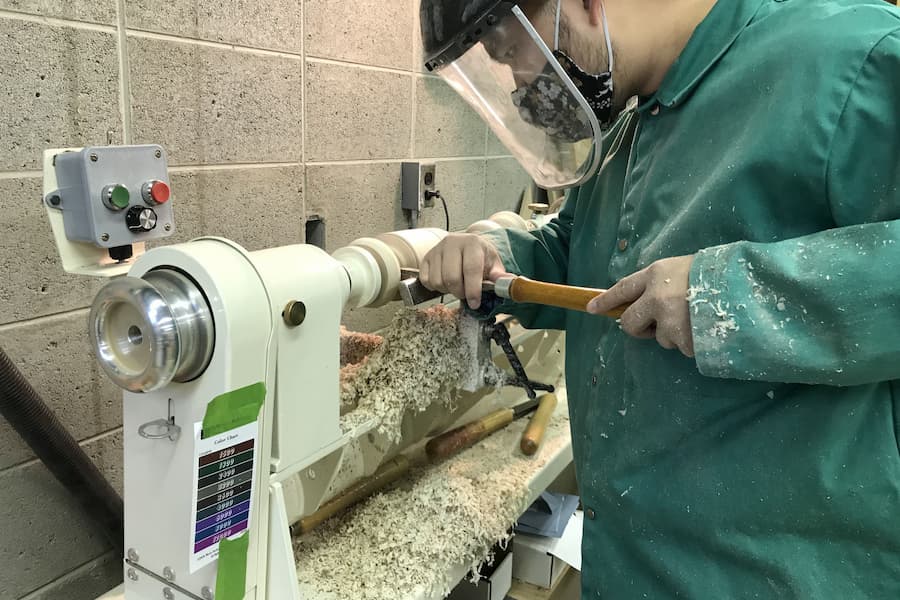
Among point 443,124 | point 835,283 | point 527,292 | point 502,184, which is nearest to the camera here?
point 835,283

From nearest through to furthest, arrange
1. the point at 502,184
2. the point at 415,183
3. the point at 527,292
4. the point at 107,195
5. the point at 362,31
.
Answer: the point at 107,195
the point at 527,292
the point at 362,31
the point at 415,183
the point at 502,184

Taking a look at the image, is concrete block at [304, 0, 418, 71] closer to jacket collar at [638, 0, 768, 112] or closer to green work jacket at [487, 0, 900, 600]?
green work jacket at [487, 0, 900, 600]

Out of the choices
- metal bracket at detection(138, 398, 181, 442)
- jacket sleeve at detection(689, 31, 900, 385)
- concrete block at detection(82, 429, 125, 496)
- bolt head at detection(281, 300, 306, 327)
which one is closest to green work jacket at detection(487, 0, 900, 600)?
jacket sleeve at detection(689, 31, 900, 385)

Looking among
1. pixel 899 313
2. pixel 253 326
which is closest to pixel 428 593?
pixel 253 326

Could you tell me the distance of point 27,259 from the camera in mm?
1067

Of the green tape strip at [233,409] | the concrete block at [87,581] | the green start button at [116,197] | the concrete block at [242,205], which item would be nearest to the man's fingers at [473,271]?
the green tape strip at [233,409]

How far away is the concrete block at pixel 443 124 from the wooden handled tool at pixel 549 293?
3.60 feet

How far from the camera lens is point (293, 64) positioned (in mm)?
1461

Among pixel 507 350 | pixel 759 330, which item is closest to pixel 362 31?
pixel 507 350

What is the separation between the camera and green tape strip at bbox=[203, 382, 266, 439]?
0.69m

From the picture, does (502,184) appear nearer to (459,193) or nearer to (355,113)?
(459,193)

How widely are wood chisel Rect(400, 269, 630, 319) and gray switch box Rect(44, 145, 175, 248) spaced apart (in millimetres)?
361

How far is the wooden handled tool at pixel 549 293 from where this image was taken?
2.57 ft

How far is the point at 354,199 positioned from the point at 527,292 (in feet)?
3.10
